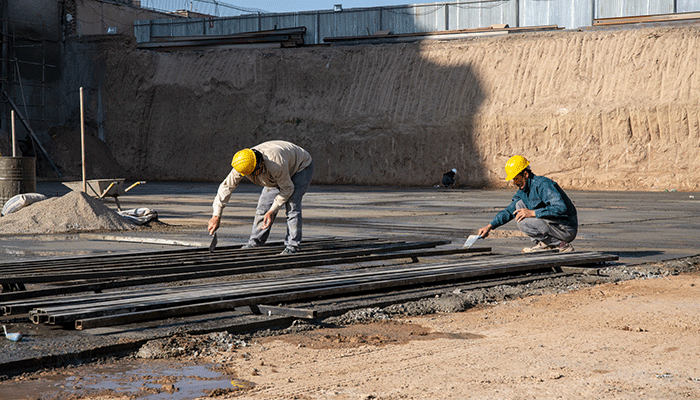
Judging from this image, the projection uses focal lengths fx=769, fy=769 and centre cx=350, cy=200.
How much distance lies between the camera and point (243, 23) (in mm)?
39062

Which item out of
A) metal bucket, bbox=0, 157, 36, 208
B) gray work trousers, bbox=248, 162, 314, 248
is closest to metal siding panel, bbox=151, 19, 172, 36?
metal bucket, bbox=0, 157, 36, 208

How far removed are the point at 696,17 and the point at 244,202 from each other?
65.4ft

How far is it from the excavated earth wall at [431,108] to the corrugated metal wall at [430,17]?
0.93 m

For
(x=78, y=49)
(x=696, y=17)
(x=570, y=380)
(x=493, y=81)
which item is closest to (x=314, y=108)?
(x=493, y=81)

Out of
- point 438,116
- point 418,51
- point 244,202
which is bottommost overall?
point 244,202

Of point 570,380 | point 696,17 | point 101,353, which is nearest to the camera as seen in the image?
point 570,380

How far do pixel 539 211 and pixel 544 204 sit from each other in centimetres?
14

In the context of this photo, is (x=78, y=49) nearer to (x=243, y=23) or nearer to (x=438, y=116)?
(x=243, y=23)

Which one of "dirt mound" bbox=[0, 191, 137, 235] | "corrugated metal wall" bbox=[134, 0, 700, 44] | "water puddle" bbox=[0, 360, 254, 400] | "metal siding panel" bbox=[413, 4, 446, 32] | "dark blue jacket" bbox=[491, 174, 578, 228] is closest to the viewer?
"water puddle" bbox=[0, 360, 254, 400]

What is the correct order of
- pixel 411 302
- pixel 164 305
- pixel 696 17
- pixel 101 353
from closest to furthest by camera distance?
pixel 101 353 < pixel 164 305 < pixel 411 302 < pixel 696 17

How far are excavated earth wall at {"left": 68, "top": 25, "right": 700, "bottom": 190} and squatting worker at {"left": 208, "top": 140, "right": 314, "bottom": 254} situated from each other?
75.2 ft

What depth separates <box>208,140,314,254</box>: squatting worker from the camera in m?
8.04

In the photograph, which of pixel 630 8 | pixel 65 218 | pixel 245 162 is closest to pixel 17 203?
pixel 65 218

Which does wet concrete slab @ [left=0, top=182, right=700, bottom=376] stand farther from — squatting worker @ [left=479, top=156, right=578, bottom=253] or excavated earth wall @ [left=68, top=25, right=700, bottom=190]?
excavated earth wall @ [left=68, top=25, right=700, bottom=190]
